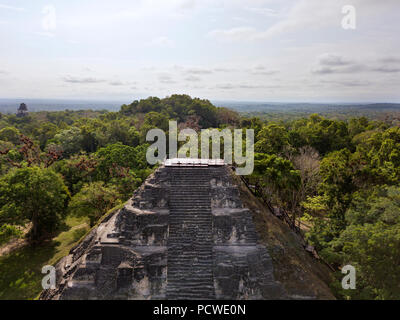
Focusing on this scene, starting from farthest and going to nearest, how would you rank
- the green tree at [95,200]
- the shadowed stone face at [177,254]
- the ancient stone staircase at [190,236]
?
the green tree at [95,200]
the ancient stone staircase at [190,236]
the shadowed stone face at [177,254]

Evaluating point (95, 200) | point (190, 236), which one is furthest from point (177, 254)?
point (95, 200)

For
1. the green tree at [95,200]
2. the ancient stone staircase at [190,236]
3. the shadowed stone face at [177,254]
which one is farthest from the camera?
the green tree at [95,200]

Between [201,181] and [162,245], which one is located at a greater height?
[201,181]

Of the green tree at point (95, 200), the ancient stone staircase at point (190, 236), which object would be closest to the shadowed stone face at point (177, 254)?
the ancient stone staircase at point (190, 236)

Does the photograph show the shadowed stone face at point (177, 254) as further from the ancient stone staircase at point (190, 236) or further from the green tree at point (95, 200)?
the green tree at point (95, 200)

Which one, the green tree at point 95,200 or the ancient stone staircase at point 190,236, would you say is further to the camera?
the green tree at point 95,200

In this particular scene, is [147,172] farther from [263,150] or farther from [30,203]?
[263,150]

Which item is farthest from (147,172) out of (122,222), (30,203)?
(122,222)
